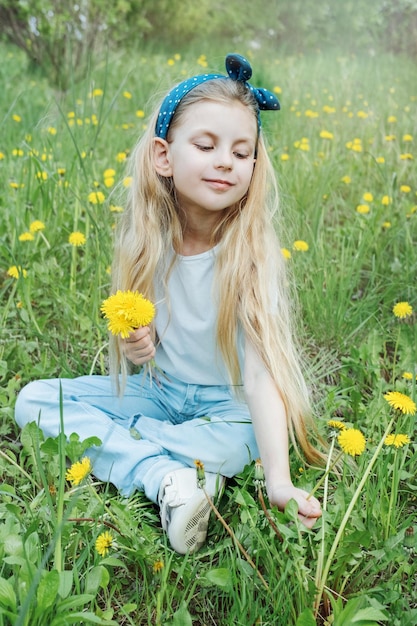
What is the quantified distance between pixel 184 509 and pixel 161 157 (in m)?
0.76

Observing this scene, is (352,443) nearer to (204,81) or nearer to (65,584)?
(65,584)

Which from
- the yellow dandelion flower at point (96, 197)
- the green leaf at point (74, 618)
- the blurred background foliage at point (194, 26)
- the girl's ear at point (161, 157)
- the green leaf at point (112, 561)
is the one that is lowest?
the green leaf at point (112, 561)

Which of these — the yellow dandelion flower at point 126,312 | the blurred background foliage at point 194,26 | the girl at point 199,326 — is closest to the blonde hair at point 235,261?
the girl at point 199,326

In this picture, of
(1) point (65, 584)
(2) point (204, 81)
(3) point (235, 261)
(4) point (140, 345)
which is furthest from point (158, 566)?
(2) point (204, 81)

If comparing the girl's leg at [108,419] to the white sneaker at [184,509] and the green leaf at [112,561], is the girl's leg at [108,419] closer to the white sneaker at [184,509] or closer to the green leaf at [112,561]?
the white sneaker at [184,509]

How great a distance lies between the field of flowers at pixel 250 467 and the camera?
1.02m

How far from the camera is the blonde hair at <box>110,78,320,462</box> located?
1.42m

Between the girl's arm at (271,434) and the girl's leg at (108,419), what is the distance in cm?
20

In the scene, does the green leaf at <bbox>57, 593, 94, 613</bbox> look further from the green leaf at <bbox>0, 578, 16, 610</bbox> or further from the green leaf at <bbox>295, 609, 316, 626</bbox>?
the green leaf at <bbox>295, 609, 316, 626</bbox>

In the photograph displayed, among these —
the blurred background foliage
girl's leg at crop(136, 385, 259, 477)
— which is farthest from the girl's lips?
the blurred background foliage

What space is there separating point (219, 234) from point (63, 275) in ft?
2.04

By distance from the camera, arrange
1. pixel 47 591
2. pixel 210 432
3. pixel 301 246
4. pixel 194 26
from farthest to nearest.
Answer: pixel 194 26 → pixel 301 246 → pixel 210 432 → pixel 47 591

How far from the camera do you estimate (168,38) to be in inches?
288

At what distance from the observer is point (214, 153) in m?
1.41
